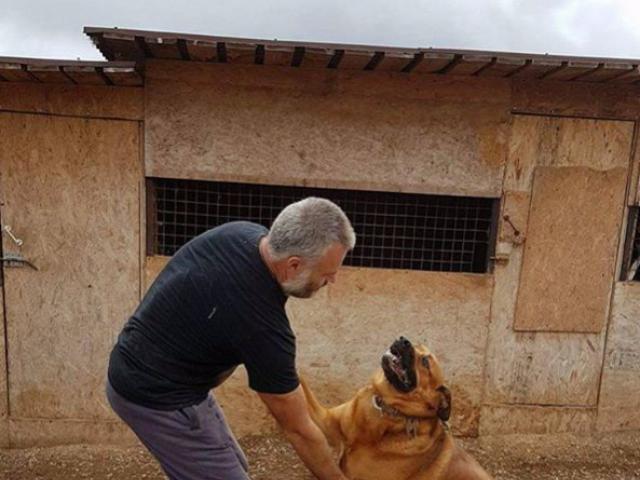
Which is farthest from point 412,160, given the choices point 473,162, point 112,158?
point 112,158

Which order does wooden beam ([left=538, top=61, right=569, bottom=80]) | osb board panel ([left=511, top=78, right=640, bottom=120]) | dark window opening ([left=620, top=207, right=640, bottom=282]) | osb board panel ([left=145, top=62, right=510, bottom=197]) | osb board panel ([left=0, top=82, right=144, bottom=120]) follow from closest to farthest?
wooden beam ([left=538, top=61, right=569, bottom=80])
osb board panel ([left=0, top=82, right=144, bottom=120])
osb board panel ([left=145, top=62, right=510, bottom=197])
osb board panel ([left=511, top=78, right=640, bottom=120])
dark window opening ([left=620, top=207, right=640, bottom=282])

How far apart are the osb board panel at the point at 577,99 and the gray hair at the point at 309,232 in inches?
117

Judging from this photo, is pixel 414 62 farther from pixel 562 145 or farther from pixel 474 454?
pixel 474 454

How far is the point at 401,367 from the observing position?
3281mm

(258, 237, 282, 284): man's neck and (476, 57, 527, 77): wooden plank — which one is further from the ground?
(476, 57, 527, 77): wooden plank

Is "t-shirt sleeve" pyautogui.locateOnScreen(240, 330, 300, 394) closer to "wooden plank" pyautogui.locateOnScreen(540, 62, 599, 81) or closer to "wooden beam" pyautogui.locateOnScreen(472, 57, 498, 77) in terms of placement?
"wooden beam" pyautogui.locateOnScreen(472, 57, 498, 77)

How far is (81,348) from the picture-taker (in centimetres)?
445

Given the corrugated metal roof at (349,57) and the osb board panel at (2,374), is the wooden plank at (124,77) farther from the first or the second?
the osb board panel at (2,374)

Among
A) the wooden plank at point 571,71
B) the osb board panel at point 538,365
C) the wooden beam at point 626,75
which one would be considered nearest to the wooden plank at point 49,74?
the wooden plank at point 571,71

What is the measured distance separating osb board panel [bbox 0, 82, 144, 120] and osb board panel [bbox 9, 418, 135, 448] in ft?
8.31

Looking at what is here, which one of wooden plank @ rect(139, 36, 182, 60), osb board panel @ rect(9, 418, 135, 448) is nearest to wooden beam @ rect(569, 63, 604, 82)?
wooden plank @ rect(139, 36, 182, 60)

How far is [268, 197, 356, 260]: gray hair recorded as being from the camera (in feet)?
6.45

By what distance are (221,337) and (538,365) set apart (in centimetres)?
361

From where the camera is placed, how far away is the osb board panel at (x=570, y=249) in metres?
4.48
